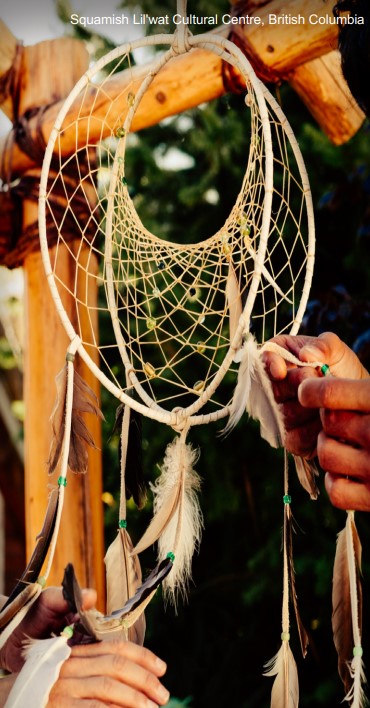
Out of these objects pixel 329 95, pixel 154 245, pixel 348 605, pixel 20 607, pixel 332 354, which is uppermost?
pixel 329 95

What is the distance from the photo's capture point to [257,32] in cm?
157

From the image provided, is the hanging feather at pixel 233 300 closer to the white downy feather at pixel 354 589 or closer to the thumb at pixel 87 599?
the white downy feather at pixel 354 589

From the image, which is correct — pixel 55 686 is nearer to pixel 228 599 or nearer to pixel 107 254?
pixel 107 254

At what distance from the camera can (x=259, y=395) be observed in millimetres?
1065

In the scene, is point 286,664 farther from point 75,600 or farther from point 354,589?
point 75,600

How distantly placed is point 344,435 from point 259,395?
0.13 meters

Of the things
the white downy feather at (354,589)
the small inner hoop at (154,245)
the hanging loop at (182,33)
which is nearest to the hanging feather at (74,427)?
the small inner hoop at (154,245)

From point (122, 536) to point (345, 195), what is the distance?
1.32 m

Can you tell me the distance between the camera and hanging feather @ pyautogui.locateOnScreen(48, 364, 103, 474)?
4.07 feet

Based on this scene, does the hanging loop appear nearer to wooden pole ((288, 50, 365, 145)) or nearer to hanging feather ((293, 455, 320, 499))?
wooden pole ((288, 50, 365, 145))

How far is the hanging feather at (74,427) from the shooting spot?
124 cm

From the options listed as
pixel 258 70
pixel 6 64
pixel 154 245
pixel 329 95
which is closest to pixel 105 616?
pixel 154 245

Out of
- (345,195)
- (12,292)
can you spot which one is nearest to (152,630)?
(345,195)

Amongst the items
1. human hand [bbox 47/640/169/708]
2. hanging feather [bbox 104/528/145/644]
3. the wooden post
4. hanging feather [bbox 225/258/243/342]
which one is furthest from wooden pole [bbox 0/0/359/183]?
human hand [bbox 47/640/169/708]
